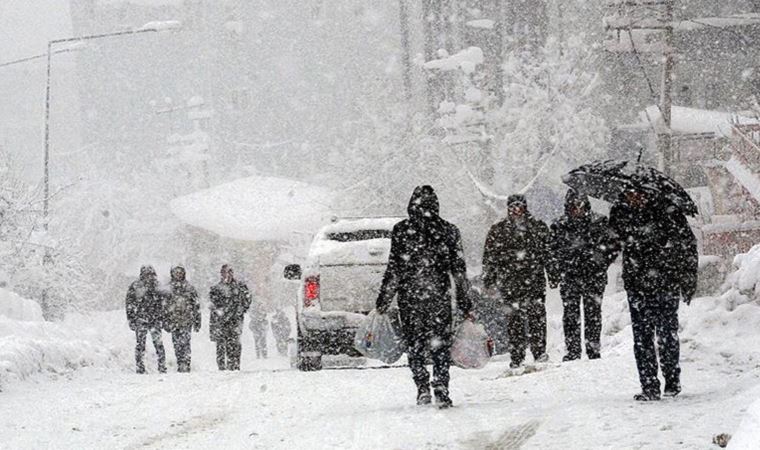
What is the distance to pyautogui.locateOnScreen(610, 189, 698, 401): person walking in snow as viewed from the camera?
26.2 ft

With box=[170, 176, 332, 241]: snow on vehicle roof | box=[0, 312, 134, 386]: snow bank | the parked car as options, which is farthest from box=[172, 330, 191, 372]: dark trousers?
box=[170, 176, 332, 241]: snow on vehicle roof

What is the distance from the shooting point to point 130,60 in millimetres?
74812

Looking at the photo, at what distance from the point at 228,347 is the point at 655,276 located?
8.91m

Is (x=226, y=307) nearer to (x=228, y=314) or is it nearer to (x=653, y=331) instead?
(x=228, y=314)

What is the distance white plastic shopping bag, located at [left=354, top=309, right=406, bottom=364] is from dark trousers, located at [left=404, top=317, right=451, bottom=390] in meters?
0.15

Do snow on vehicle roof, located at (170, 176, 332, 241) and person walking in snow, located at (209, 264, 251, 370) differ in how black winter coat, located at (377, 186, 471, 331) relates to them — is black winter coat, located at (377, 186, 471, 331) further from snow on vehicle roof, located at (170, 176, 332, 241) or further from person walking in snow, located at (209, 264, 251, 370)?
snow on vehicle roof, located at (170, 176, 332, 241)

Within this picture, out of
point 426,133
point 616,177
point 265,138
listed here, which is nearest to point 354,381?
point 616,177

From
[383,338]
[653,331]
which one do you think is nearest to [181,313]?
[383,338]

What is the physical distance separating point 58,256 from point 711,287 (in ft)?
70.5

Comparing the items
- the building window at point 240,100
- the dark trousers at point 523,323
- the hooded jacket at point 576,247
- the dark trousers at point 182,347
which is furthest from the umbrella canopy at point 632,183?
the building window at point 240,100

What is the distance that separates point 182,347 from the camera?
1594 centimetres

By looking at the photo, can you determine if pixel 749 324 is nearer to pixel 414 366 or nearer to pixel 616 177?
pixel 616 177

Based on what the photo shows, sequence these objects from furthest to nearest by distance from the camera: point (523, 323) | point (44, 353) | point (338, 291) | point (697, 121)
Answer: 1. point (697, 121)
2. point (44, 353)
3. point (338, 291)
4. point (523, 323)

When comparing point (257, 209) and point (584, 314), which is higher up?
point (257, 209)
